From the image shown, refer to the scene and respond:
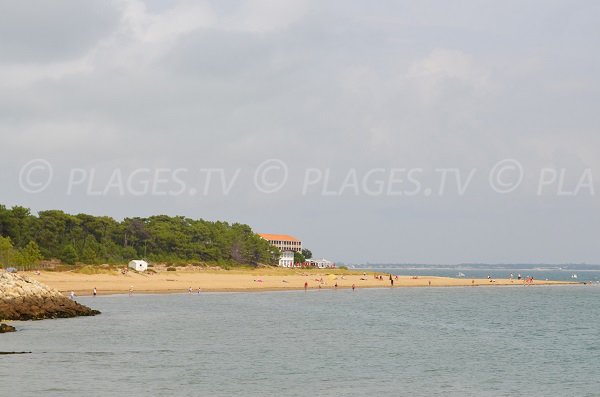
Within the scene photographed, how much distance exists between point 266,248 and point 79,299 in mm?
109613

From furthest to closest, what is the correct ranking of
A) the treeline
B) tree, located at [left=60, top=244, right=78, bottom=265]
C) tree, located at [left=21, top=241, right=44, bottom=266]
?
the treeline < tree, located at [left=60, top=244, right=78, bottom=265] < tree, located at [left=21, top=241, right=44, bottom=266]

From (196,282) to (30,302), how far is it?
200 feet

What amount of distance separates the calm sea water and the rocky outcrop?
2.28 metres

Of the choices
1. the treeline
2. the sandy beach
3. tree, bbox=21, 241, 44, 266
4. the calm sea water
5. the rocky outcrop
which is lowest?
the calm sea water

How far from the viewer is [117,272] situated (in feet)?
406

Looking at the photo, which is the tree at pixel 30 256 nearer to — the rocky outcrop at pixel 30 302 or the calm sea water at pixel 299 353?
the calm sea water at pixel 299 353

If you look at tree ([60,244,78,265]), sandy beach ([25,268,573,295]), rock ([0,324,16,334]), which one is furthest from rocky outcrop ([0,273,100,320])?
tree ([60,244,78,265])

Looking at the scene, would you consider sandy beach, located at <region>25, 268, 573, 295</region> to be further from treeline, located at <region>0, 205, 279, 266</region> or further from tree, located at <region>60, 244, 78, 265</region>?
tree, located at <region>60, 244, 78, 265</region>

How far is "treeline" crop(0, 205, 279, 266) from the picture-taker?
5364 inches

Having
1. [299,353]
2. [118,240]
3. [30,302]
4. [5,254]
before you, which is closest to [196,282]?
[5,254]

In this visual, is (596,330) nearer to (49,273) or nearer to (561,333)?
(561,333)

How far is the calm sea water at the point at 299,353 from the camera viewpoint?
35.2 meters

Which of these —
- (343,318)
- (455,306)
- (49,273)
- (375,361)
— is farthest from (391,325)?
(49,273)

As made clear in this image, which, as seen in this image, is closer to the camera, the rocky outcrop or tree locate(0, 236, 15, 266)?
the rocky outcrop
